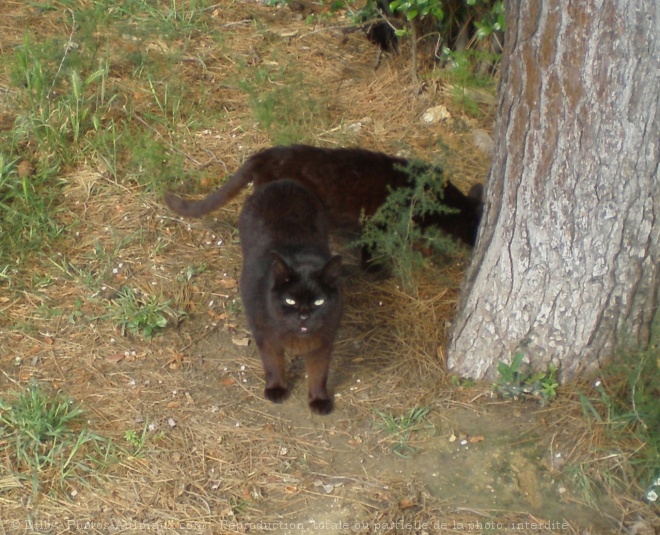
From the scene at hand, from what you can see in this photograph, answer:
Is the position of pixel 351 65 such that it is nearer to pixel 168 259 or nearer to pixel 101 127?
pixel 101 127

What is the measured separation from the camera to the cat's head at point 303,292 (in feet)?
11.4

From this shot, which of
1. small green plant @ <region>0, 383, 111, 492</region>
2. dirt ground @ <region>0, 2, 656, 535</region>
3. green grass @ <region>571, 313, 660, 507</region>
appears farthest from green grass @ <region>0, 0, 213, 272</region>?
green grass @ <region>571, 313, 660, 507</region>

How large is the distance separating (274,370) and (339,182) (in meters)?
1.34

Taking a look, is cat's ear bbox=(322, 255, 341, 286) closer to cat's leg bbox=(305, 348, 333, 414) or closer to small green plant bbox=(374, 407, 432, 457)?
cat's leg bbox=(305, 348, 333, 414)

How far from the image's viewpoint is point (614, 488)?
332 centimetres

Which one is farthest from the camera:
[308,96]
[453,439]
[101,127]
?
[308,96]

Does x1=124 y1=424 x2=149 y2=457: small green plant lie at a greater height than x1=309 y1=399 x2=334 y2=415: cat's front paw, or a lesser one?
lesser

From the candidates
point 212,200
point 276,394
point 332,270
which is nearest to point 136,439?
point 276,394

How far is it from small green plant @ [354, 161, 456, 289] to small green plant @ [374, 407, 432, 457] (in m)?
0.83

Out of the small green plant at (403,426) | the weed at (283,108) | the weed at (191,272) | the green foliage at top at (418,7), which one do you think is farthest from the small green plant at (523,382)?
the green foliage at top at (418,7)

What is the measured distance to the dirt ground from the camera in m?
3.27

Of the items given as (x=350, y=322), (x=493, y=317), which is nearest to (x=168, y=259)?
(x=350, y=322)

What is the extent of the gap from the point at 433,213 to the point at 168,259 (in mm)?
1521

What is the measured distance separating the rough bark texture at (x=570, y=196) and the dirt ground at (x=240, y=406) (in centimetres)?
33
